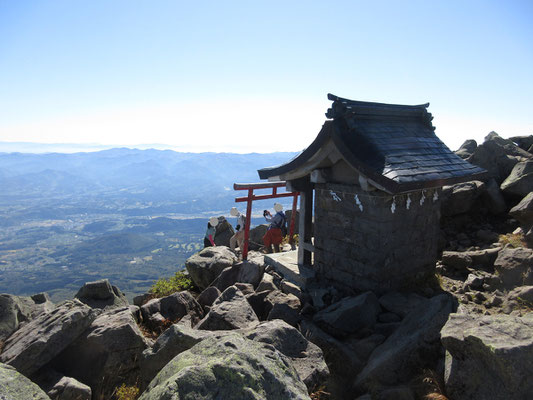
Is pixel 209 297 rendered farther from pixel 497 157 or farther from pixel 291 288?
pixel 497 157

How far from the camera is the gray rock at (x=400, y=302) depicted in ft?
21.6

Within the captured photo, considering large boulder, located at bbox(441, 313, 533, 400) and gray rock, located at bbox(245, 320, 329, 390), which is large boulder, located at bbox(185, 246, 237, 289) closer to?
gray rock, located at bbox(245, 320, 329, 390)

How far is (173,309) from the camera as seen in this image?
7.66 m

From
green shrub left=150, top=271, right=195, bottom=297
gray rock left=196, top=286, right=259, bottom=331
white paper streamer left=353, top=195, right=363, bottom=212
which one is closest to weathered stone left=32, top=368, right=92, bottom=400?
gray rock left=196, top=286, right=259, bottom=331

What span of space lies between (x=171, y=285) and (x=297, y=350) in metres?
6.73

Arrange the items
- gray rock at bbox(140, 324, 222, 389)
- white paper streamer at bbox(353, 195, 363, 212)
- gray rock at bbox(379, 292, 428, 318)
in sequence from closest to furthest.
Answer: gray rock at bbox(140, 324, 222, 389), gray rock at bbox(379, 292, 428, 318), white paper streamer at bbox(353, 195, 363, 212)

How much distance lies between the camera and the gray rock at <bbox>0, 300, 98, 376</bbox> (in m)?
5.20

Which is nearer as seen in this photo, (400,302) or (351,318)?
(351,318)

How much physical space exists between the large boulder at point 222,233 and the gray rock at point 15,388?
42.9 feet

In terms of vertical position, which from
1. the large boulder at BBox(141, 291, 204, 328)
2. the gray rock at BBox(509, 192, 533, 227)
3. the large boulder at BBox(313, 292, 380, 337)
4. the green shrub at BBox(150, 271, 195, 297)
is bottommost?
the green shrub at BBox(150, 271, 195, 297)

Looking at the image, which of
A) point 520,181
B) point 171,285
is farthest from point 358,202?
point 520,181

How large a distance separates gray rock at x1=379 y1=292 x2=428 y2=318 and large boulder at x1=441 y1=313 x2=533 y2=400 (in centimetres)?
223

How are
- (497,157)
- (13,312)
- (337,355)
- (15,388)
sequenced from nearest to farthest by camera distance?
(15,388) < (337,355) < (13,312) < (497,157)

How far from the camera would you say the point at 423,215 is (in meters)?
7.91
